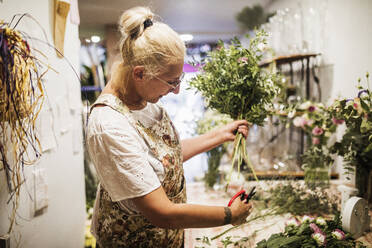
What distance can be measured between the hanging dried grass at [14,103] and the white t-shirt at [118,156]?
0.60 feet

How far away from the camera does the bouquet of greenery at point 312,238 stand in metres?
1.10

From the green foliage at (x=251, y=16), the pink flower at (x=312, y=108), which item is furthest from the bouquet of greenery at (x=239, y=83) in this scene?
the green foliage at (x=251, y=16)

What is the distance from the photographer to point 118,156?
0.80 m

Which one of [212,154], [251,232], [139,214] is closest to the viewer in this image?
[139,214]

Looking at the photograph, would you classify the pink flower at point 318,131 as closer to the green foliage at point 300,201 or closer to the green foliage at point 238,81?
the green foliage at point 300,201

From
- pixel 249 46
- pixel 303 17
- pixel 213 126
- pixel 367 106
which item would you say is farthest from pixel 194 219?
pixel 303 17

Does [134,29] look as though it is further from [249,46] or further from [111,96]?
[249,46]

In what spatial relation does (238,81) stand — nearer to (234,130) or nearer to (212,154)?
(234,130)

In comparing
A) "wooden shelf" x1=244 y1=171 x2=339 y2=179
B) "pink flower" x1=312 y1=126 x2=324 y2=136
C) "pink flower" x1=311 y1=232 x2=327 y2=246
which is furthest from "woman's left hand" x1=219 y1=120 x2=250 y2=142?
"pink flower" x1=312 y1=126 x2=324 y2=136

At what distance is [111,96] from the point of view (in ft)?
2.99

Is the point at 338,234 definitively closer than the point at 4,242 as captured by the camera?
No

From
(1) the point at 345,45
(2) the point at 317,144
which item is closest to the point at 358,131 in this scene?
(2) the point at 317,144

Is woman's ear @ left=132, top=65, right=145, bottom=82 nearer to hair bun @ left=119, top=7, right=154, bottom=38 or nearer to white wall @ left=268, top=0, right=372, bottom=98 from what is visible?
hair bun @ left=119, top=7, right=154, bottom=38

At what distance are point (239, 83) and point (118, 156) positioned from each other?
60cm
